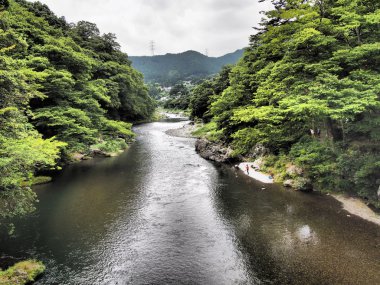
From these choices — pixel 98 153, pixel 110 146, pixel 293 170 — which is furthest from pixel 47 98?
pixel 293 170

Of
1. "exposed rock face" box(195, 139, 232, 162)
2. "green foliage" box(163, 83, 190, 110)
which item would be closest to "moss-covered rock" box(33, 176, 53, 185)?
"exposed rock face" box(195, 139, 232, 162)

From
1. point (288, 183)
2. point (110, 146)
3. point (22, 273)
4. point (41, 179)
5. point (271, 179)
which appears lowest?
point (271, 179)

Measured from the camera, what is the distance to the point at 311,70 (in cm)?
2195

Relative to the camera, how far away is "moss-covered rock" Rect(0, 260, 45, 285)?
11.5 metres

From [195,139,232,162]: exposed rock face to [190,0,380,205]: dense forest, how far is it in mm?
5613

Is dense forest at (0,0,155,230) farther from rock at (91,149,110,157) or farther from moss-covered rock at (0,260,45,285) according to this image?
moss-covered rock at (0,260,45,285)

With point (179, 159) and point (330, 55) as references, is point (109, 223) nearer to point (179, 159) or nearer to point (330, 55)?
point (179, 159)

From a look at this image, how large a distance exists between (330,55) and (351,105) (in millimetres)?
7184

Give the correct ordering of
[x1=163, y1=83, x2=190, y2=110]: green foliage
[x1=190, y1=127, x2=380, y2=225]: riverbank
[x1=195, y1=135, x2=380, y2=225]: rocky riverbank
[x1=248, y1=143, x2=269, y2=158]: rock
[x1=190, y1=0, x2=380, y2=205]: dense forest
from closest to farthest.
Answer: [x1=190, y1=127, x2=380, y2=225]: riverbank < [x1=195, y1=135, x2=380, y2=225]: rocky riverbank < [x1=190, y1=0, x2=380, y2=205]: dense forest < [x1=248, y1=143, x2=269, y2=158]: rock < [x1=163, y1=83, x2=190, y2=110]: green foliage

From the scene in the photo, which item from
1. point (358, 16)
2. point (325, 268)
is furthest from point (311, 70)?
point (325, 268)

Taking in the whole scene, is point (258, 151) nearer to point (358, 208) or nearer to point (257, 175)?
point (257, 175)

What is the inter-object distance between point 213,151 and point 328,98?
69.0ft

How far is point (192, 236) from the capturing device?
639 inches

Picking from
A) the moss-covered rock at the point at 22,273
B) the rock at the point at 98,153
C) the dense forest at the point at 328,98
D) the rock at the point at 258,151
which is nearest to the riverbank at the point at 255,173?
the dense forest at the point at 328,98
